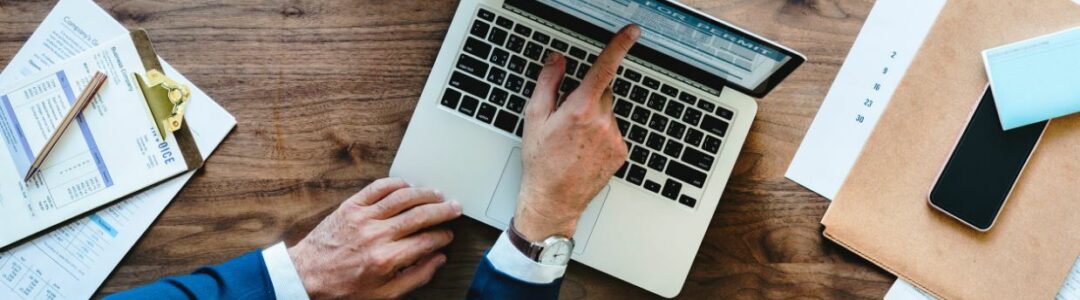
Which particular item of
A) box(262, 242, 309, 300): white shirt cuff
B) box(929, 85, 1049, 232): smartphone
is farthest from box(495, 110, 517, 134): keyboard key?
box(929, 85, 1049, 232): smartphone

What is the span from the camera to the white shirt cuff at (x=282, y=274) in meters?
0.91

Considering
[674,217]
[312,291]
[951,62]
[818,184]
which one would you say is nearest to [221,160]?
[312,291]

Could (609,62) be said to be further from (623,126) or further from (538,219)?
(538,219)

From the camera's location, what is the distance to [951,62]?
0.94 metres

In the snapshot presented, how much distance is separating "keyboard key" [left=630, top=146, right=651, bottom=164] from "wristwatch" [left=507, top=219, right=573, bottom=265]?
0.13 metres

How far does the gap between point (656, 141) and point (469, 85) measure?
0.82 ft

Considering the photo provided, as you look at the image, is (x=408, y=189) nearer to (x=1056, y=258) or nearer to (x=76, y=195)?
(x=76, y=195)

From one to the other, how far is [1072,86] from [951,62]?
148mm

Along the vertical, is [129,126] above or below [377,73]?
below

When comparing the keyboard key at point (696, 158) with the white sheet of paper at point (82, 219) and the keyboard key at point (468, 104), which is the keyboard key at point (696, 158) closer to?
the keyboard key at point (468, 104)

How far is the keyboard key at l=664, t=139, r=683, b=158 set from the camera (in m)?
0.89

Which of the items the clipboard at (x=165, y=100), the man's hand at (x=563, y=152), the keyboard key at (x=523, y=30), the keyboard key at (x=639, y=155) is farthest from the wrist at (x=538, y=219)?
the clipboard at (x=165, y=100)

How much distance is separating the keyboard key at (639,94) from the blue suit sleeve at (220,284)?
525mm

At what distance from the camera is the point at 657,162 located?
2.94 feet
